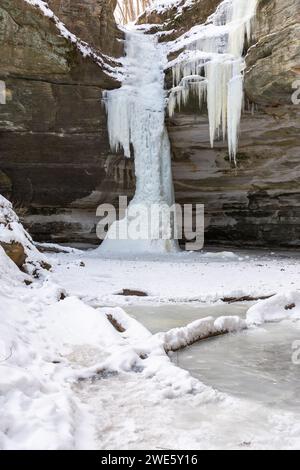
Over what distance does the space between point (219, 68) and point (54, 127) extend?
645 cm

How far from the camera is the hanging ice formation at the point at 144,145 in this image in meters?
17.7

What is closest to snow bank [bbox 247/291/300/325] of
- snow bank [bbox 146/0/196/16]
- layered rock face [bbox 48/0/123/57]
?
layered rock face [bbox 48/0/123/57]

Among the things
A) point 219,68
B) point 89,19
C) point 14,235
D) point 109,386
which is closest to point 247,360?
point 109,386

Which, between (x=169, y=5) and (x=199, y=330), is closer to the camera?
(x=199, y=330)

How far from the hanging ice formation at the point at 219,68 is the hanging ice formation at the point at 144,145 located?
3.68 ft

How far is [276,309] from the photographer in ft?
24.3

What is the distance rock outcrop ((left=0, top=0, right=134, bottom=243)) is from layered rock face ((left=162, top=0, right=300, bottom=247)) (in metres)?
3.07

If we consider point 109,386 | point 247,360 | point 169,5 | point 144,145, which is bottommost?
point 247,360

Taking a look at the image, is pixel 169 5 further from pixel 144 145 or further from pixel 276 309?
pixel 276 309

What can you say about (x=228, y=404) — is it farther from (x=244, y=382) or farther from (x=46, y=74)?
(x=46, y=74)

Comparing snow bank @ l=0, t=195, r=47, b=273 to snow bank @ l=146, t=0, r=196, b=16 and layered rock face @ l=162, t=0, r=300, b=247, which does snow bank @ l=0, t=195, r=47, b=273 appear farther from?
snow bank @ l=146, t=0, r=196, b=16

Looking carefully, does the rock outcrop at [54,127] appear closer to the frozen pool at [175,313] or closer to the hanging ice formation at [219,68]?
the hanging ice formation at [219,68]

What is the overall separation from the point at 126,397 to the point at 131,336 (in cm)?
169

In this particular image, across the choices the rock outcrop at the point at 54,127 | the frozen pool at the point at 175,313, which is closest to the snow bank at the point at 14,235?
the frozen pool at the point at 175,313
